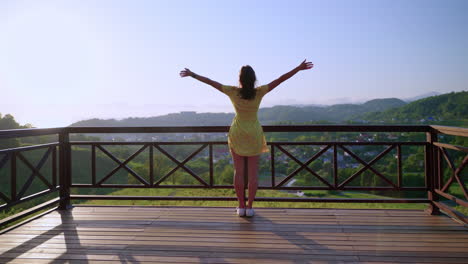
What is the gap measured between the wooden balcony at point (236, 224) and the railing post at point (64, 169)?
0.01 m

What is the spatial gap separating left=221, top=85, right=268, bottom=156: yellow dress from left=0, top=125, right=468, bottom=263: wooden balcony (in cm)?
54

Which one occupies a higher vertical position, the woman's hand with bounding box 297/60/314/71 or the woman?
the woman's hand with bounding box 297/60/314/71

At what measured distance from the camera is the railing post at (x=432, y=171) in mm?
3791

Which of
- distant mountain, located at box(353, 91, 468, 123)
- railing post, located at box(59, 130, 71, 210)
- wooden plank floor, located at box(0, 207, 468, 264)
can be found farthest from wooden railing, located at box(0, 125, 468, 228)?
distant mountain, located at box(353, 91, 468, 123)

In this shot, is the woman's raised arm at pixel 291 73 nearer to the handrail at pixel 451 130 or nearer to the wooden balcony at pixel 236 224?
the wooden balcony at pixel 236 224

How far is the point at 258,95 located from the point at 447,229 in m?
2.22

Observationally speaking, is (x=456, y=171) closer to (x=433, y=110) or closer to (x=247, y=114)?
(x=247, y=114)

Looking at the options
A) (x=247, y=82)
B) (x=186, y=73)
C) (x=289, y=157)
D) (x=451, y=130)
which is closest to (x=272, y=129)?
(x=289, y=157)

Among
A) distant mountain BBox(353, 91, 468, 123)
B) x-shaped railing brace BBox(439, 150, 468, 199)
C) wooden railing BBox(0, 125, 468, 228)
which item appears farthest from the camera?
distant mountain BBox(353, 91, 468, 123)

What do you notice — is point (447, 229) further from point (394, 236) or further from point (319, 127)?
point (319, 127)

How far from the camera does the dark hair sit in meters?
3.33

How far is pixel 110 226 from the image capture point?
3434 mm

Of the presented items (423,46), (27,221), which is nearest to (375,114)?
(423,46)

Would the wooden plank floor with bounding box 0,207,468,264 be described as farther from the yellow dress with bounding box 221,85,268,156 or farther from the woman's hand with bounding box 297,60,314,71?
the woman's hand with bounding box 297,60,314,71
